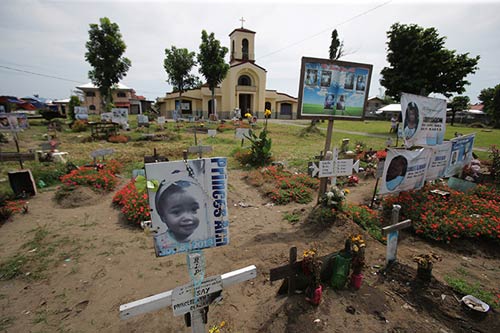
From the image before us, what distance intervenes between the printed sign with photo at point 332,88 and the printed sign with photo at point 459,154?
131 inches

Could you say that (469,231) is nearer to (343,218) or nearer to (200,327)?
(343,218)

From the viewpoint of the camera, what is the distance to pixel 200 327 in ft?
6.02

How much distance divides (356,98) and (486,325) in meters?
4.35

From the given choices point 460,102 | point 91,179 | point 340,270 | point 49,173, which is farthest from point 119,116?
point 460,102

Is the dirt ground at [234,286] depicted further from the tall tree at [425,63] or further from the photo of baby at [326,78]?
the tall tree at [425,63]

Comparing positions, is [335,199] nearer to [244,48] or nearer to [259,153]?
[259,153]

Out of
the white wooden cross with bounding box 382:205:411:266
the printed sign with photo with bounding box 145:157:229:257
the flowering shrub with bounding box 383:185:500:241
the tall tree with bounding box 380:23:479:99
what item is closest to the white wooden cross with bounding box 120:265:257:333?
the printed sign with photo with bounding box 145:157:229:257

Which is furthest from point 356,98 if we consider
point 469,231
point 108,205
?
point 108,205

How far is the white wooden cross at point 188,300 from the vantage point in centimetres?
162

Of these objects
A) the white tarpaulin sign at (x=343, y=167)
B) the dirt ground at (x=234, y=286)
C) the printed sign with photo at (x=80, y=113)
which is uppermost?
the printed sign with photo at (x=80, y=113)

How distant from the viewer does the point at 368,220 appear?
5.03m

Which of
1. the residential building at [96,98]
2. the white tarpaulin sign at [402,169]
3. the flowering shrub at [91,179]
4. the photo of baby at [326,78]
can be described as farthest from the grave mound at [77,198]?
the residential building at [96,98]

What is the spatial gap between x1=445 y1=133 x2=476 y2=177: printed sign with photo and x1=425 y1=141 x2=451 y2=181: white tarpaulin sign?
8.5 inches

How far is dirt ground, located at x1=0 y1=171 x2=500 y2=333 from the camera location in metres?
2.65
